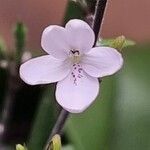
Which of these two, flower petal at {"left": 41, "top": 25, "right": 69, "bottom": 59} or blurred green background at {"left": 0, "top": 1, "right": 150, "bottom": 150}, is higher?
flower petal at {"left": 41, "top": 25, "right": 69, "bottom": 59}

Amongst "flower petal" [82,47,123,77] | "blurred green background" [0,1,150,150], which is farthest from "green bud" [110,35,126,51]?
"blurred green background" [0,1,150,150]

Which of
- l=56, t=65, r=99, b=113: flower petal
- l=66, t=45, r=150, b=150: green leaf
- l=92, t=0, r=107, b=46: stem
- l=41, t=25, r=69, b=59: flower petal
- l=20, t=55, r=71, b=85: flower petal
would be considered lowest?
l=66, t=45, r=150, b=150: green leaf

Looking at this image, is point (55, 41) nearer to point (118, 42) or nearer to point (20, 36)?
point (118, 42)

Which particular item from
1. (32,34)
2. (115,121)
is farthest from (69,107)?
(32,34)

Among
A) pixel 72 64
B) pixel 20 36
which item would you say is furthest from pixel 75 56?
pixel 20 36

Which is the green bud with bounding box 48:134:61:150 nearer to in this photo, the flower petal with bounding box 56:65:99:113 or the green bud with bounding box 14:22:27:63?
the flower petal with bounding box 56:65:99:113

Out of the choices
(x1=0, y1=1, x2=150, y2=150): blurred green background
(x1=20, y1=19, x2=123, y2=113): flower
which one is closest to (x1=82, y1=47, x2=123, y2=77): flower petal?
(x1=20, y1=19, x2=123, y2=113): flower

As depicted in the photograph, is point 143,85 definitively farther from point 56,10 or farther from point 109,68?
point 56,10

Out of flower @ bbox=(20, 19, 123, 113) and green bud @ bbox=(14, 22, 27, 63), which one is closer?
flower @ bbox=(20, 19, 123, 113)
